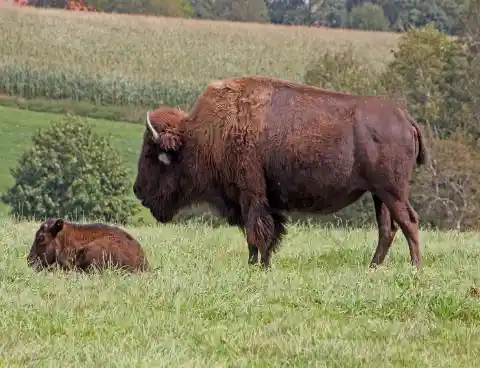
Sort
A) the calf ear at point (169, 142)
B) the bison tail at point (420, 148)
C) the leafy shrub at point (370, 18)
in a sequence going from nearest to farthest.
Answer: the bison tail at point (420, 148)
the calf ear at point (169, 142)
the leafy shrub at point (370, 18)

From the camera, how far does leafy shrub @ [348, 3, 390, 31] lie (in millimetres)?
101250

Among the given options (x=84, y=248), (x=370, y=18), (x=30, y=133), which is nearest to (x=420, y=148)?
(x=84, y=248)

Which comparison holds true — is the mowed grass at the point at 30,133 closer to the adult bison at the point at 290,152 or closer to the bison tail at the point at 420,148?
the adult bison at the point at 290,152

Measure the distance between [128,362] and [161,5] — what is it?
98.6 m

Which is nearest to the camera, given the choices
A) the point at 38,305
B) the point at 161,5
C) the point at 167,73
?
the point at 38,305

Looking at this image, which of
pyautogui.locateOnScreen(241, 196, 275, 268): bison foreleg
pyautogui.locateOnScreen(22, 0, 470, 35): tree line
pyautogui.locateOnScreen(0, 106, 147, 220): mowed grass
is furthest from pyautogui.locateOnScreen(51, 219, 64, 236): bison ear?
pyautogui.locateOnScreen(22, 0, 470, 35): tree line

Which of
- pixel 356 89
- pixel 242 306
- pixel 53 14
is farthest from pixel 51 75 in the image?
pixel 242 306

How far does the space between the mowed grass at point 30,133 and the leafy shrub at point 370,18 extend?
55218mm

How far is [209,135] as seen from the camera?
35.9 feet

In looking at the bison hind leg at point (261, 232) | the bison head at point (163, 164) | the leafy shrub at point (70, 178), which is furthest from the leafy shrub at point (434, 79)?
the bison hind leg at point (261, 232)

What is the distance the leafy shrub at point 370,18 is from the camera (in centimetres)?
10125

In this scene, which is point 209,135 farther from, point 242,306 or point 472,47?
point 472,47

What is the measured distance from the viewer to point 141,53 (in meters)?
67.0

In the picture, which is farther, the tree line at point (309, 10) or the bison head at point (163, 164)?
the tree line at point (309, 10)
